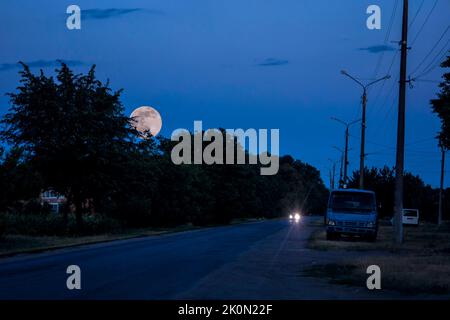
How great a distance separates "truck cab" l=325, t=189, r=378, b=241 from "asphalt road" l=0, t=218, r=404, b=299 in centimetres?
1034

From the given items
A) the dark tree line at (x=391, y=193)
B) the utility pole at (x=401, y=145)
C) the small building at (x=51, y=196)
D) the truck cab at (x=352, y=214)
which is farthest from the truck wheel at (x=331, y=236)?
the dark tree line at (x=391, y=193)

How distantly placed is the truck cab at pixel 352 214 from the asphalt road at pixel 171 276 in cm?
1034

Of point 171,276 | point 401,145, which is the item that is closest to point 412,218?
point 401,145

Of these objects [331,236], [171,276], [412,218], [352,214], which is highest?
[352,214]

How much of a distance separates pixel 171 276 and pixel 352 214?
67.3ft

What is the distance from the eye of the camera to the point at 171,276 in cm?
1709

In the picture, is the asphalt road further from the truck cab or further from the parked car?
the parked car

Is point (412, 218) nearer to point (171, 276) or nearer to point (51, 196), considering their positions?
point (51, 196)

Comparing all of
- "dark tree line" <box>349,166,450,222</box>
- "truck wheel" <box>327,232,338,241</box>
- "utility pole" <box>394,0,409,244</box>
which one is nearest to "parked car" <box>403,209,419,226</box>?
"dark tree line" <box>349,166,450,222</box>

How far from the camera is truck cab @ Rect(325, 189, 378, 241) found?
117 feet

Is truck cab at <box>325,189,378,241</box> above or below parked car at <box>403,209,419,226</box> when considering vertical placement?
above
